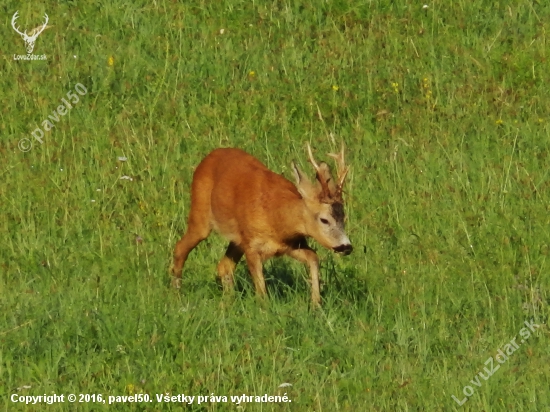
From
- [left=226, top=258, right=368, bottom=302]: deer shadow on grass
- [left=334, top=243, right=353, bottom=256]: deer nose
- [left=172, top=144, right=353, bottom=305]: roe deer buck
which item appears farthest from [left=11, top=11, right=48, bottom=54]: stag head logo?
[left=334, top=243, right=353, bottom=256]: deer nose

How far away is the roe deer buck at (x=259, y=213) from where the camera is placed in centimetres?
912

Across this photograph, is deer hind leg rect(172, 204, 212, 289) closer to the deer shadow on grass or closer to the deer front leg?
the deer shadow on grass

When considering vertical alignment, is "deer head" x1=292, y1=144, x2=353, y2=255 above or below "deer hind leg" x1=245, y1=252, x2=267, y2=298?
above

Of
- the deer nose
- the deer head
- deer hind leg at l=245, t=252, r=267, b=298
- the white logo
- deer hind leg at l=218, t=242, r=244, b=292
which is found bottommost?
deer hind leg at l=218, t=242, r=244, b=292

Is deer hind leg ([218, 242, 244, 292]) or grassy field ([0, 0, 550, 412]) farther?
deer hind leg ([218, 242, 244, 292])

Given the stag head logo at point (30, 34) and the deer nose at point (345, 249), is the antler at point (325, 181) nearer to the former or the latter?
the deer nose at point (345, 249)

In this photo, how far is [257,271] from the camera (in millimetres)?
9422

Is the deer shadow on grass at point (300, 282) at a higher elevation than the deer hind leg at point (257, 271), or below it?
below

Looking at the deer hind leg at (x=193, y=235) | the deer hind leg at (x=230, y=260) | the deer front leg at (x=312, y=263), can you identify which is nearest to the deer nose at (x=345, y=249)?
the deer front leg at (x=312, y=263)

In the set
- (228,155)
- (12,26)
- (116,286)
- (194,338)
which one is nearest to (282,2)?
(12,26)

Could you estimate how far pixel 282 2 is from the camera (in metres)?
15.0

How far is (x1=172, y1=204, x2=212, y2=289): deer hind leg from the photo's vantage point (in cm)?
1015

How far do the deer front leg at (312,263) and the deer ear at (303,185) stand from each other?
15.9 inches

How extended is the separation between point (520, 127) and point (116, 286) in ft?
17.3
